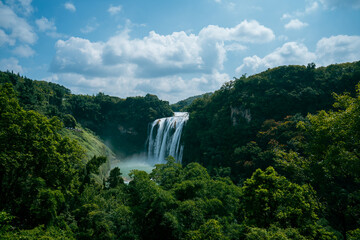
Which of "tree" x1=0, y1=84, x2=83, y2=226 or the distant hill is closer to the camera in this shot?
"tree" x1=0, y1=84, x2=83, y2=226

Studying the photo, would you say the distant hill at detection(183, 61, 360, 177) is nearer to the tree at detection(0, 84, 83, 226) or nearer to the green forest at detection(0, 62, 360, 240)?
the green forest at detection(0, 62, 360, 240)

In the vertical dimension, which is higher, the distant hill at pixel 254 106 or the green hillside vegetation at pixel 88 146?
the distant hill at pixel 254 106

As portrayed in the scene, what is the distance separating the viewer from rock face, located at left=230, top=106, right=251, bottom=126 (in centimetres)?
4178

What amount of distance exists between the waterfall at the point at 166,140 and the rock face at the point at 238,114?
13463 mm

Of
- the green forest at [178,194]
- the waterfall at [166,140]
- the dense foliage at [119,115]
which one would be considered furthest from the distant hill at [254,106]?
the dense foliage at [119,115]

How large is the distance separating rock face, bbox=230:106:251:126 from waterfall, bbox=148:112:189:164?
530 inches

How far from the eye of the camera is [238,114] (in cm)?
4341

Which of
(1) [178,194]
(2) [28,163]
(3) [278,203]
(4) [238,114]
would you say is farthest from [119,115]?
(3) [278,203]

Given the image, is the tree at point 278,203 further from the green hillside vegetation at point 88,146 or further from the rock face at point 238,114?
the rock face at point 238,114

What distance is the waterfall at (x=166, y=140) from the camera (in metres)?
50.5

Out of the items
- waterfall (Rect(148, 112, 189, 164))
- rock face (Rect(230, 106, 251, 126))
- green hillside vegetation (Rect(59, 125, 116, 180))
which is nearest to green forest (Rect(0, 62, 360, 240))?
green hillside vegetation (Rect(59, 125, 116, 180))

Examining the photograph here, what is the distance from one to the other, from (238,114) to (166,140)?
2040cm

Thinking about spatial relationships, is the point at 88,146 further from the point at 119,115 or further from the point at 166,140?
the point at 119,115

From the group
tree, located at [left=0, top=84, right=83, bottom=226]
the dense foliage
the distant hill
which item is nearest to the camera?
tree, located at [left=0, top=84, right=83, bottom=226]
